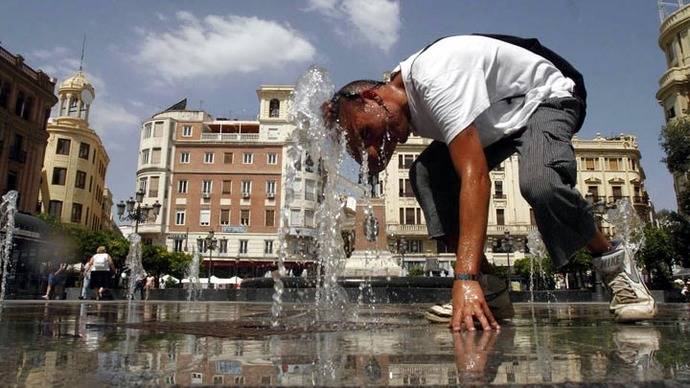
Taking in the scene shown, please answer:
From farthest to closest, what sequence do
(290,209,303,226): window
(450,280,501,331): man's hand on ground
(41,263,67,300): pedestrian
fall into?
(290,209,303,226): window, (41,263,67,300): pedestrian, (450,280,501,331): man's hand on ground

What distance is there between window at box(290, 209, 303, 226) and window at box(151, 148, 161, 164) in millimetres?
12704

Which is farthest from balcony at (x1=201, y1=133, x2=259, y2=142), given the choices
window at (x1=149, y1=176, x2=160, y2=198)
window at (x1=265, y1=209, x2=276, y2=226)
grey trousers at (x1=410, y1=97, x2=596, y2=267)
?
grey trousers at (x1=410, y1=97, x2=596, y2=267)

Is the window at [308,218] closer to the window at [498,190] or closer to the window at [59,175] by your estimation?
the window at [498,190]

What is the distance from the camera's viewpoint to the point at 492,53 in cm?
266

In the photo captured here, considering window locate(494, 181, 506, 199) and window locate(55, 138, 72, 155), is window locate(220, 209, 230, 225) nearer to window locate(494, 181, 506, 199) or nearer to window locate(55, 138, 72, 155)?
window locate(55, 138, 72, 155)

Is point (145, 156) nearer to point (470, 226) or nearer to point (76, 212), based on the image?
point (76, 212)

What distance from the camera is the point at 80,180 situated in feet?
140

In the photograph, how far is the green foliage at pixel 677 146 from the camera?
73.0 feet

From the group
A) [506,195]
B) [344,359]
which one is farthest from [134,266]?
[506,195]

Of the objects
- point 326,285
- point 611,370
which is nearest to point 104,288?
point 326,285

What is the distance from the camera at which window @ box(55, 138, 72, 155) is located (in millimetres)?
42034

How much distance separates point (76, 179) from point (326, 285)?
136 feet

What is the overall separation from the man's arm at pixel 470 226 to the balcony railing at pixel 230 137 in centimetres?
4554

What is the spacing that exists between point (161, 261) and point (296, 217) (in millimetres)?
15473
